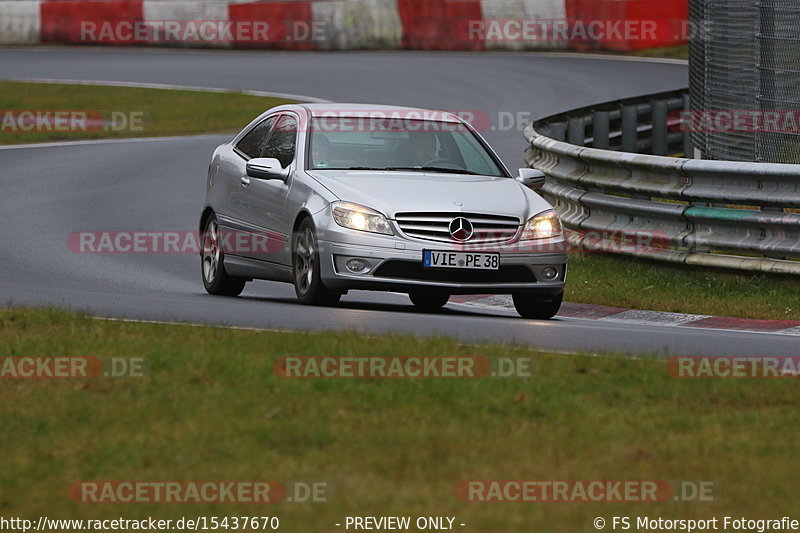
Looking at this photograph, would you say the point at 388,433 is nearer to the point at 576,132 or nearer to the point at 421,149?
the point at 421,149

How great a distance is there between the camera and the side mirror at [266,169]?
12.4m

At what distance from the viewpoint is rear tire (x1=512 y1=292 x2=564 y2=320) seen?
12.4 metres

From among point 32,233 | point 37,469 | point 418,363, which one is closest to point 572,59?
point 32,233

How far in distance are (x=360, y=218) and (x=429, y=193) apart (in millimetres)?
557

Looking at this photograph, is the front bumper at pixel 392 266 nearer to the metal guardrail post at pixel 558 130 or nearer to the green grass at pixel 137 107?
the metal guardrail post at pixel 558 130

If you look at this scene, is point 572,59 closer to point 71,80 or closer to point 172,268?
point 71,80

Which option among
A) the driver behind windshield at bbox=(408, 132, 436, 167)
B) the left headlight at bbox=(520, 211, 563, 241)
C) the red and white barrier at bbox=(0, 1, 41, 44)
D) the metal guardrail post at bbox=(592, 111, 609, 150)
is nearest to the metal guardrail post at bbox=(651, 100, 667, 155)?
the metal guardrail post at bbox=(592, 111, 609, 150)

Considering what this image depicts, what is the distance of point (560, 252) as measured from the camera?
1210cm

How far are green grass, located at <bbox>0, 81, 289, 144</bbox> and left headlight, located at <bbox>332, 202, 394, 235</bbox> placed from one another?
1543 centimetres

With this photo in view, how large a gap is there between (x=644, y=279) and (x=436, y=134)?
2626 millimetres

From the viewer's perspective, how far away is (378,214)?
11.6 meters

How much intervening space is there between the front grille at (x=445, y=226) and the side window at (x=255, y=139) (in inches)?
86.2

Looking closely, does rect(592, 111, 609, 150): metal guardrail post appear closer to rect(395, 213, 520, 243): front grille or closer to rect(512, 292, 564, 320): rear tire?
rect(512, 292, 564, 320): rear tire

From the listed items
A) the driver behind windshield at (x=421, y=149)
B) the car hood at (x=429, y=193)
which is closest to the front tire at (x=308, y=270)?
the car hood at (x=429, y=193)
